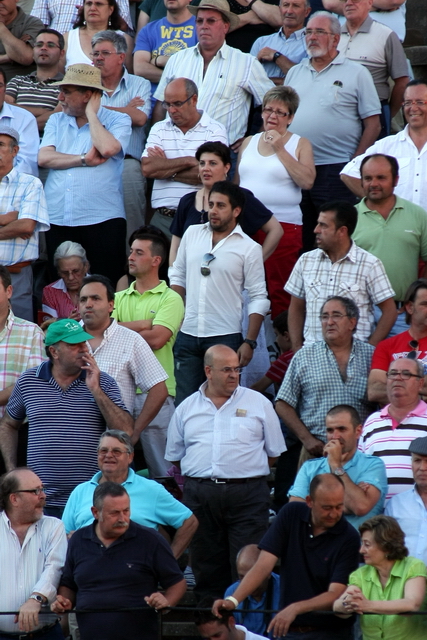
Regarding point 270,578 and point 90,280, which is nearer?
point 270,578

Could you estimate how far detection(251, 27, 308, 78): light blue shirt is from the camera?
10.6 m

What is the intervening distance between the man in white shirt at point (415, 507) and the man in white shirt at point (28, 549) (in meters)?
1.79

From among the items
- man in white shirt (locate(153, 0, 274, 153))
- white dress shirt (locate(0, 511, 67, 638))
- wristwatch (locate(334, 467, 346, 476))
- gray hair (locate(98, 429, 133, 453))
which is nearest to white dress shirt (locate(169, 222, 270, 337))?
gray hair (locate(98, 429, 133, 453))

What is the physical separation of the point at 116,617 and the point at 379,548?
1.34 m

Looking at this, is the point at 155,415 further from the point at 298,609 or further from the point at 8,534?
the point at 298,609

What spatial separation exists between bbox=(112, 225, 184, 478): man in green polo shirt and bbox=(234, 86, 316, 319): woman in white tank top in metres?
0.97

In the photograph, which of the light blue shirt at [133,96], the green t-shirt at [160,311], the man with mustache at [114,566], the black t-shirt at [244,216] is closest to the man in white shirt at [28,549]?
the man with mustache at [114,566]

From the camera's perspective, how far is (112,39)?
991 cm

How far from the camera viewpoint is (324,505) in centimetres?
576

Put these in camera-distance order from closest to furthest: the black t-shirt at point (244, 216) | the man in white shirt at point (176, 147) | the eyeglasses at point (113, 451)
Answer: the eyeglasses at point (113, 451)
the black t-shirt at point (244, 216)
the man in white shirt at point (176, 147)

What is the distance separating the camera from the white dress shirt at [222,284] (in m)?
7.90

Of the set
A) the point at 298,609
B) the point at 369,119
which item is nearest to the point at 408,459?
the point at 298,609

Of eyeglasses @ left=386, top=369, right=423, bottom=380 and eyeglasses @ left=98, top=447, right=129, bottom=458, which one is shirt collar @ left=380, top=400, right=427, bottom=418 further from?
eyeglasses @ left=98, top=447, right=129, bottom=458

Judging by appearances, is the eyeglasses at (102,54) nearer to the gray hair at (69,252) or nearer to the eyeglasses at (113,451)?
the gray hair at (69,252)
